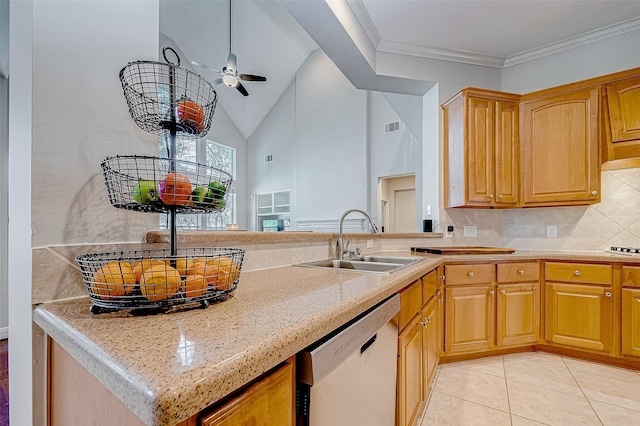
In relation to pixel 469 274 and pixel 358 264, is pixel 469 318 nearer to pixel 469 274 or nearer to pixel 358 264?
pixel 469 274

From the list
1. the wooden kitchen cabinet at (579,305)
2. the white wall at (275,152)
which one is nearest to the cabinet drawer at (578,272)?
the wooden kitchen cabinet at (579,305)

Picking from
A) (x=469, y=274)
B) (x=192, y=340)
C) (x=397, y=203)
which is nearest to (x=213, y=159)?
(x=397, y=203)

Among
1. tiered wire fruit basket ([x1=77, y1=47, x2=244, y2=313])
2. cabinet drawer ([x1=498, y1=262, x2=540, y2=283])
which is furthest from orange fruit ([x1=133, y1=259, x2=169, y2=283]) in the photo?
cabinet drawer ([x1=498, y1=262, x2=540, y2=283])

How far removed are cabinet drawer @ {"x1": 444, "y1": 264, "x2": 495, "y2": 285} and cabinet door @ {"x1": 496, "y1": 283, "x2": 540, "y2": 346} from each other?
0.14 m

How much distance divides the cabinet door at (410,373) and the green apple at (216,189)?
82cm

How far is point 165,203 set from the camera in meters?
0.69

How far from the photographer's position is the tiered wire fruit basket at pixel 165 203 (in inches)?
23.7

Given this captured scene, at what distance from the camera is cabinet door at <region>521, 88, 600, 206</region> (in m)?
2.27

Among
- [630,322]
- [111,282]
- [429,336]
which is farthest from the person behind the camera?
[630,322]

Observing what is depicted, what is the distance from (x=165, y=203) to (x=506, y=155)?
276 cm

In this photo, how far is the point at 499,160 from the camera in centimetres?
250

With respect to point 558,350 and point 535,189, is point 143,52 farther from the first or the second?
point 558,350

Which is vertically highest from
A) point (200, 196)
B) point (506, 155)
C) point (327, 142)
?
point (327, 142)

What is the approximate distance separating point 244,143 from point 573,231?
668 centimetres
